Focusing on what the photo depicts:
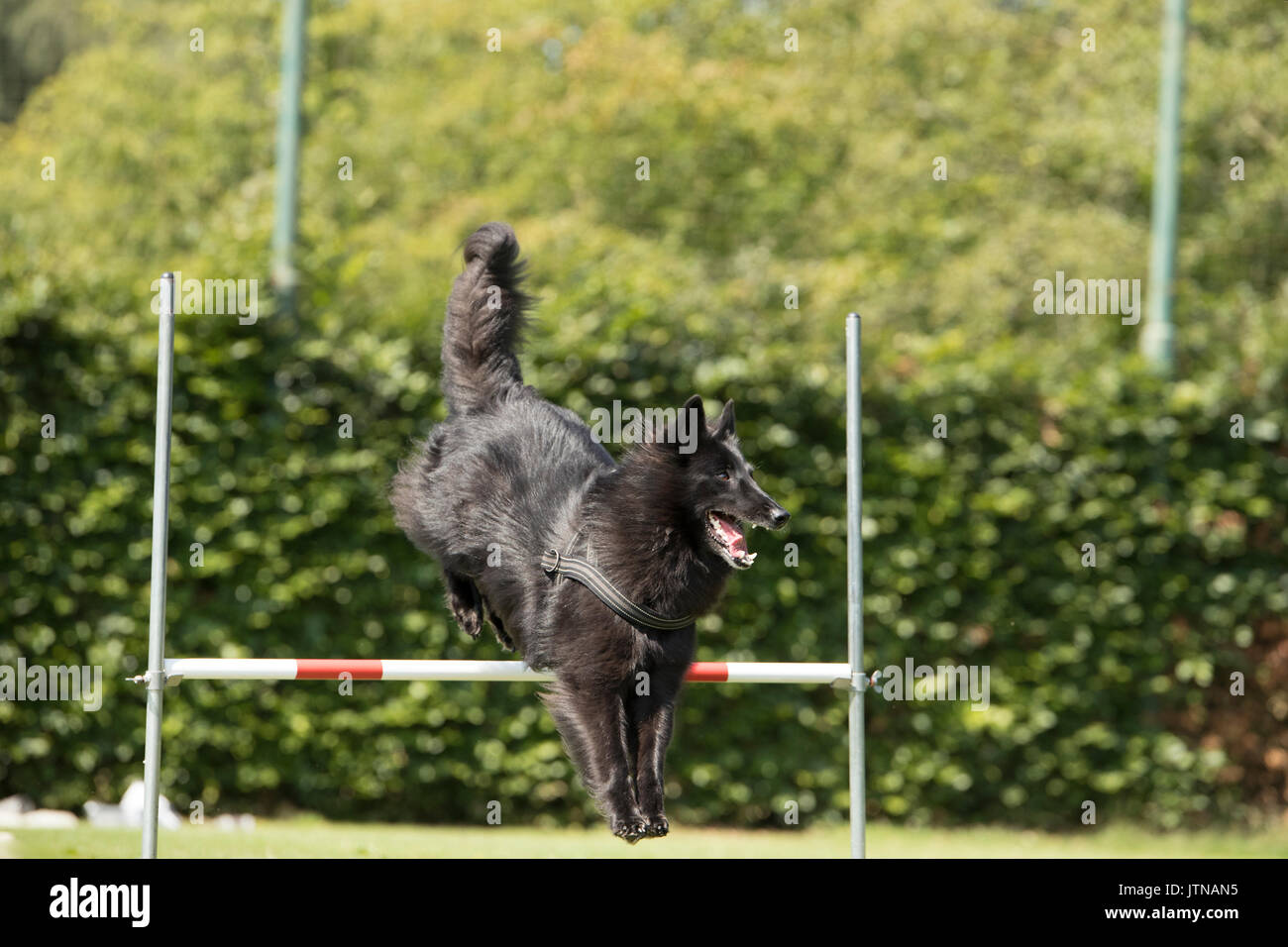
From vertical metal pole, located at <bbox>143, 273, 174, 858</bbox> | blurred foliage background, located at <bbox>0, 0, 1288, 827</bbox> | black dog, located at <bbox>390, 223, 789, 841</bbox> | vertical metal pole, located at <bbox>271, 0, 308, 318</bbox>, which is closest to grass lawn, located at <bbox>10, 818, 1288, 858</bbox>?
blurred foliage background, located at <bbox>0, 0, 1288, 827</bbox>

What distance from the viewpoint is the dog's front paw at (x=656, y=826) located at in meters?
3.74

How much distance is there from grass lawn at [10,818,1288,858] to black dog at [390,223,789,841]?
69.2 inches

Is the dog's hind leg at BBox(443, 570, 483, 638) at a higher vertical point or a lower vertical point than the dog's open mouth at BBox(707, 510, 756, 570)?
lower

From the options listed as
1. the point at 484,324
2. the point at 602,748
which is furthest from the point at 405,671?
the point at 484,324

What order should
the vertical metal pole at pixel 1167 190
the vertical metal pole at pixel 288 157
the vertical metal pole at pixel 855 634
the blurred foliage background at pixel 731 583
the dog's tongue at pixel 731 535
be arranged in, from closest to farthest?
the dog's tongue at pixel 731 535 → the vertical metal pole at pixel 855 634 → the blurred foliage background at pixel 731 583 → the vertical metal pole at pixel 288 157 → the vertical metal pole at pixel 1167 190

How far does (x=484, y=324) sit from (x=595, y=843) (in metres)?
3.22

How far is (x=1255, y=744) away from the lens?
26.0 feet

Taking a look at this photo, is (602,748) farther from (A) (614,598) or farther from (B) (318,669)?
(B) (318,669)

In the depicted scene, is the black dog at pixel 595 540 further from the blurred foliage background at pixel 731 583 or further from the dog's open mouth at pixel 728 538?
the blurred foliage background at pixel 731 583

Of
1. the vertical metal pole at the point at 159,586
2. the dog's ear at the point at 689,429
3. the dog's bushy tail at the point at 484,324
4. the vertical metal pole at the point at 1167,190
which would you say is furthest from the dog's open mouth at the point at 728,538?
the vertical metal pole at the point at 1167,190

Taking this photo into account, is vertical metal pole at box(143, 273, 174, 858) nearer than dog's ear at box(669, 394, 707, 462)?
No

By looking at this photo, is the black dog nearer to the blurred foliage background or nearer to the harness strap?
the harness strap

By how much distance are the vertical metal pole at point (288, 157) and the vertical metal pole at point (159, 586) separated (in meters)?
3.19

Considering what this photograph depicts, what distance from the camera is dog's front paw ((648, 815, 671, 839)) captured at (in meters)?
3.74
